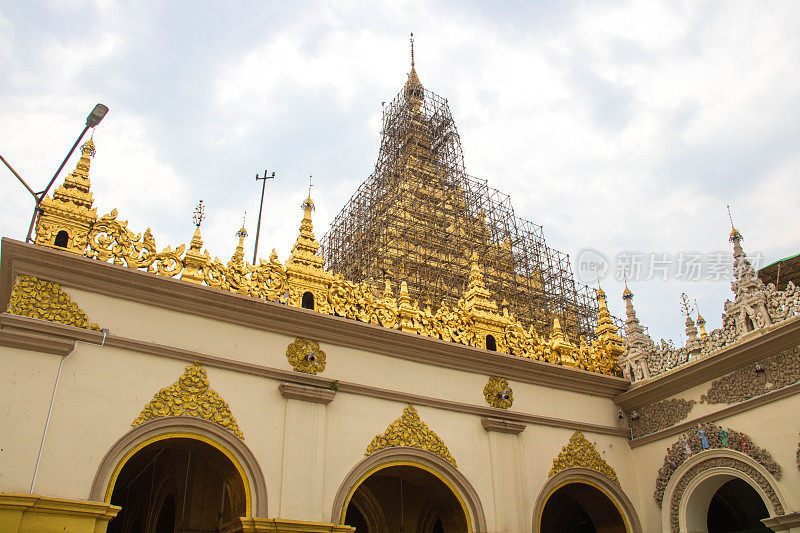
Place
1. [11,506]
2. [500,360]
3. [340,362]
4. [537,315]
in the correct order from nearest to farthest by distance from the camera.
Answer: [11,506], [340,362], [500,360], [537,315]

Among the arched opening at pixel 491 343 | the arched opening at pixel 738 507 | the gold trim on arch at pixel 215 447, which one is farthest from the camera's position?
the arched opening at pixel 738 507

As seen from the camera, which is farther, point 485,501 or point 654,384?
point 654,384

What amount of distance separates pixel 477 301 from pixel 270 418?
4341mm

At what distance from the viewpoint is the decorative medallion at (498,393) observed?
10.8m

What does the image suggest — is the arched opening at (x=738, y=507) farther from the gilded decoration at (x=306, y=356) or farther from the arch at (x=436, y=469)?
the gilded decoration at (x=306, y=356)

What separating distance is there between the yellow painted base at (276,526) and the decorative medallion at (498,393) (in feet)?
11.0

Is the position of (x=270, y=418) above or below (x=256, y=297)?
below

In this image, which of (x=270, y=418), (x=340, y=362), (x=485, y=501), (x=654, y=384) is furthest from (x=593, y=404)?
(x=270, y=418)

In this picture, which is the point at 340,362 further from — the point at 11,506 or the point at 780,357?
the point at 780,357

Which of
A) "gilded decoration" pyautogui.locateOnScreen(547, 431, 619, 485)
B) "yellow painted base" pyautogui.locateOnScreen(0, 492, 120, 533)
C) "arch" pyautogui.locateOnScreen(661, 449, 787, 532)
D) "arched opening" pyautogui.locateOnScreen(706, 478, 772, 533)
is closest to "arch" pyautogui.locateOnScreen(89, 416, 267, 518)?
"yellow painted base" pyautogui.locateOnScreen(0, 492, 120, 533)

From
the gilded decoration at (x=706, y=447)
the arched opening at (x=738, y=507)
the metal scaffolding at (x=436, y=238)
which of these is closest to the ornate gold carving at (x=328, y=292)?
the gilded decoration at (x=706, y=447)

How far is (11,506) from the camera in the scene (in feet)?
22.6

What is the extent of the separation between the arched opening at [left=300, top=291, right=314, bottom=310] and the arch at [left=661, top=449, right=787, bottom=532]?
255 inches

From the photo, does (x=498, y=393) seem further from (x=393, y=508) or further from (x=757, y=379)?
(x=757, y=379)
